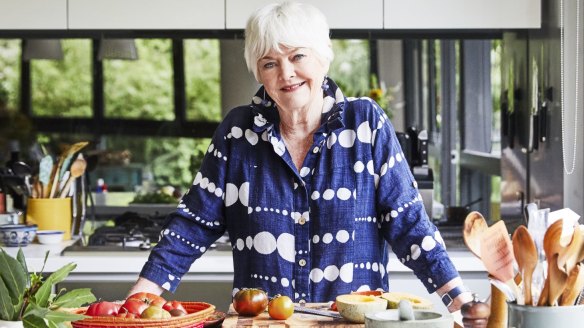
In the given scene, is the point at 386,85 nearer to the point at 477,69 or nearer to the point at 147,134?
the point at 477,69

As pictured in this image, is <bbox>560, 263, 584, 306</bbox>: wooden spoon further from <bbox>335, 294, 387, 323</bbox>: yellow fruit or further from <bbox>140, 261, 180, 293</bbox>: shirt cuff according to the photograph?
<bbox>140, 261, 180, 293</bbox>: shirt cuff

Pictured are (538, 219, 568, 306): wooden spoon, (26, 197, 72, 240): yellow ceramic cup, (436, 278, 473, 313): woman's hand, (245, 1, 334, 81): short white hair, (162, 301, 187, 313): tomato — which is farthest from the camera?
(26, 197, 72, 240): yellow ceramic cup

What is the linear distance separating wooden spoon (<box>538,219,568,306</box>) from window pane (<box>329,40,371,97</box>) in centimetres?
294

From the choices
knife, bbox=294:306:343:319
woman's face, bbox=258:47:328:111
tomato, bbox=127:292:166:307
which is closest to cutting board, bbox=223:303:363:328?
knife, bbox=294:306:343:319

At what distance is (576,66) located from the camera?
3906 millimetres

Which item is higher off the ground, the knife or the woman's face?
the woman's face

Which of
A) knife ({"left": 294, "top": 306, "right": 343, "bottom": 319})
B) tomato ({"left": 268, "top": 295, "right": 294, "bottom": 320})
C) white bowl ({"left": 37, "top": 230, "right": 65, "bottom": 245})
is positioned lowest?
white bowl ({"left": 37, "top": 230, "right": 65, "bottom": 245})

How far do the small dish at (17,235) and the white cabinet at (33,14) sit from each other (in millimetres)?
815

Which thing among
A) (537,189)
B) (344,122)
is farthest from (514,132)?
(344,122)

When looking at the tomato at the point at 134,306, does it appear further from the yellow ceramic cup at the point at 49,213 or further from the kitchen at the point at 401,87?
the yellow ceramic cup at the point at 49,213

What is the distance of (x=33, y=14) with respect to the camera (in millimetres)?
4062

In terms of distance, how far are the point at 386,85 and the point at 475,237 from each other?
2.91 meters

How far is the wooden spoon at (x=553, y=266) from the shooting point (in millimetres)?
1579

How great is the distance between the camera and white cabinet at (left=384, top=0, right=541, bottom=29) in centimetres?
403
